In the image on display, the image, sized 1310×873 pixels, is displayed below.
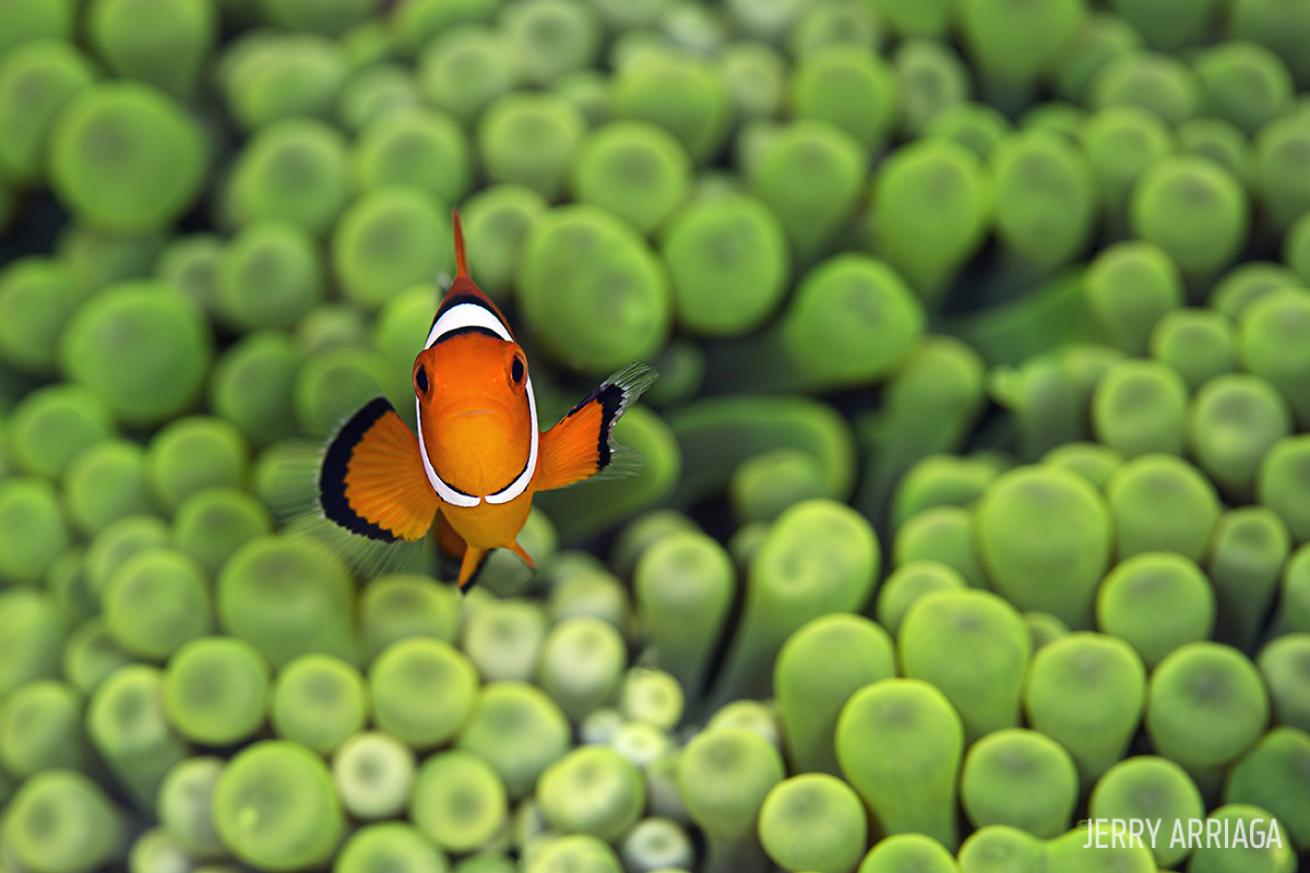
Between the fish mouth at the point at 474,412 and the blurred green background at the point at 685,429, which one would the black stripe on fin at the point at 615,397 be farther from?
the blurred green background at the point at 685,429

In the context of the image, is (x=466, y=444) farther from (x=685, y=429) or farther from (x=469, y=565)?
(x=685, y=429)

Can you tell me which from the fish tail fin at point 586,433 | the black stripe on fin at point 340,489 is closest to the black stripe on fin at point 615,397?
the fish tail fin at point 586,433

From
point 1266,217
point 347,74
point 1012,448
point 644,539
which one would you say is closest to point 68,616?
point 644,539

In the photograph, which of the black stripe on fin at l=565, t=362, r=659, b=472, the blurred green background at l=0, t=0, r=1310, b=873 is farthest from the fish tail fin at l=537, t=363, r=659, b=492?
the blurred green background at l=0, t=0, r=1310, b=873

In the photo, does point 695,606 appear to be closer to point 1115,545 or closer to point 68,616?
point 1115,545

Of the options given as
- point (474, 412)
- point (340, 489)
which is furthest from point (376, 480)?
point (474, 412)

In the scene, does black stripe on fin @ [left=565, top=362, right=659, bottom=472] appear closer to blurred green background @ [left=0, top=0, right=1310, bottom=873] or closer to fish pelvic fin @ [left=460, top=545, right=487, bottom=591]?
fish pelvic fin @ [left=460, top=545, right=487, bottom=591]
